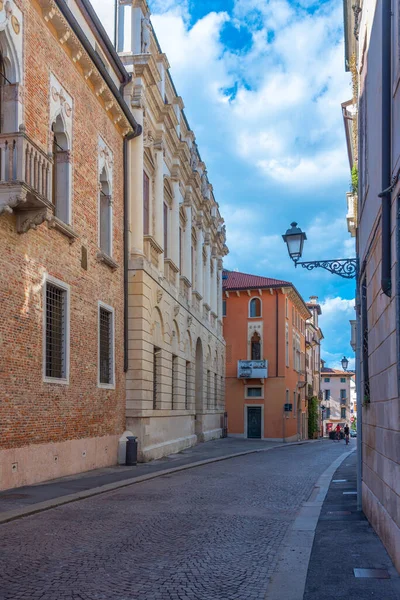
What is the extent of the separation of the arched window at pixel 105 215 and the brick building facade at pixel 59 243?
0.10ft

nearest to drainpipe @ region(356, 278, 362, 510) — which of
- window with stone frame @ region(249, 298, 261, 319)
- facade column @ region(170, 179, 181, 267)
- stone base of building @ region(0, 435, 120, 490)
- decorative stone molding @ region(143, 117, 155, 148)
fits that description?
stone base of building @ region(0, 435, 120, 490)

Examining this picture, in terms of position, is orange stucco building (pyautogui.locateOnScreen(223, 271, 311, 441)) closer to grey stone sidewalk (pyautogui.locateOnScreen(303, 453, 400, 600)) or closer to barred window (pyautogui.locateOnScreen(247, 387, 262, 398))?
barred window (pyautogui.locateOnScreen(247, 387, 262, 398))

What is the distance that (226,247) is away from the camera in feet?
150

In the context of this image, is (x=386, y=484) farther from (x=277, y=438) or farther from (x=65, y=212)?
(x=277, y=438)

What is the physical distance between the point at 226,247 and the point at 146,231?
2122 cm

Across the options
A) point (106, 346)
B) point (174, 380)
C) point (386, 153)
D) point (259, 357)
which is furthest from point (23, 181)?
point (259, 357)

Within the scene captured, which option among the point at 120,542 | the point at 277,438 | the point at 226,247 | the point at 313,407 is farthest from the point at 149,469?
the point at 313,407

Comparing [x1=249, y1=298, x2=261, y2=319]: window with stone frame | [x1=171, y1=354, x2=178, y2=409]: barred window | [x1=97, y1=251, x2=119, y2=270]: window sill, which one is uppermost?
[x1=249, y1=298, x2=261, y2=319]: window with stone frame

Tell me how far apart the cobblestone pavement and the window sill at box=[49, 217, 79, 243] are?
6.00m

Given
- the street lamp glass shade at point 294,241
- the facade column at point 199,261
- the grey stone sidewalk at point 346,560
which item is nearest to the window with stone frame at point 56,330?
the street lamp glass shade at point 294,241

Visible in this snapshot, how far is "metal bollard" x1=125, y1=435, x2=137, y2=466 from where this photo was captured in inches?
812

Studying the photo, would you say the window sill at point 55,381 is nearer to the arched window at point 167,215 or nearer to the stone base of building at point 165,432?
the stone base of building at point 165,432

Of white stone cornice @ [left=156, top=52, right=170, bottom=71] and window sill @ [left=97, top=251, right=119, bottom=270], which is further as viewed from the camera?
white stone cornice @ [left=156, top=52, right=170, bottom=71]

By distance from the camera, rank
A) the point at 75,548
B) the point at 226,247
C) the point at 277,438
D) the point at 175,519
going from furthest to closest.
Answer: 1. the point at 277,438
2. the point at 226,247
3. the point at 175,519
4. the point at 75,548
